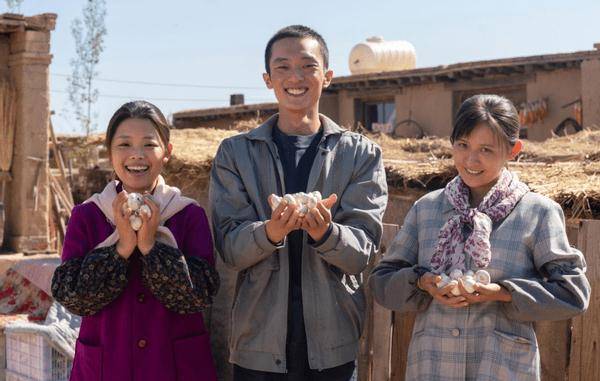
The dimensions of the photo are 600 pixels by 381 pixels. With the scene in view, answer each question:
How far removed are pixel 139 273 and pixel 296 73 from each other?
3.13 ft

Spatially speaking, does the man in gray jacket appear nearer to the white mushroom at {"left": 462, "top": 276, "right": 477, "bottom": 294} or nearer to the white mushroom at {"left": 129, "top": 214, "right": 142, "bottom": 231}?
the white mushroom at {"left": 129, "top": 214, "right": 142, "bottom": 231}

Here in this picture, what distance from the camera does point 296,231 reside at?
3104 millimetres

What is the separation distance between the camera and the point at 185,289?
2.89 m

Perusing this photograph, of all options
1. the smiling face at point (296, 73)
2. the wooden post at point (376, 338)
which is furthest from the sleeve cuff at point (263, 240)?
the wooden post at point (376, 338)

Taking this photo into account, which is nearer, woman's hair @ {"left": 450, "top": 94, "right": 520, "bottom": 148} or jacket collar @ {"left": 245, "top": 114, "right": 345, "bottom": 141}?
woman's hair @ {"left": 450, "top": 94, "right": 520, "bottom": 148}

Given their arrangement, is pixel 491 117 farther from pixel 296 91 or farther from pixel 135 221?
pixel 135 221

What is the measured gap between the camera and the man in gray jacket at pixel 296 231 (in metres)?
2.94

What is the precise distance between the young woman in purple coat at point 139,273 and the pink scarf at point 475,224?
842 mm

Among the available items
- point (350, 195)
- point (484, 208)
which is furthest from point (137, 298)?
point (484, 208)

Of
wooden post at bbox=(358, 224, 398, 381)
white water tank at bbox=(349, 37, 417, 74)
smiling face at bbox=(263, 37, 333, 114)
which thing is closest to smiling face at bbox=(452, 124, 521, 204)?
smiling face at bbox=(263, 37, 333, 114)

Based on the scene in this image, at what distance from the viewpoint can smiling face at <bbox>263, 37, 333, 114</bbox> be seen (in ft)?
10.2

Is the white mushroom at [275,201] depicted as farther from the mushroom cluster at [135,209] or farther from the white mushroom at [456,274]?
the white mushroom at [456,274]

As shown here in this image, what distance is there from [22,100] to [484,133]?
9.05 metres

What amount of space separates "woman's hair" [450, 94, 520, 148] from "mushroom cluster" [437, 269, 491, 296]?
48 cm
